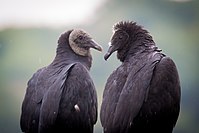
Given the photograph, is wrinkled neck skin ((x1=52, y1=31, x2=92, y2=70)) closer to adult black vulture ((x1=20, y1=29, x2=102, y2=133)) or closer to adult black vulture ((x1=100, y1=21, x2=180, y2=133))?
adult black vulture ((x1=20, y1=29, x2=102, y2=133))

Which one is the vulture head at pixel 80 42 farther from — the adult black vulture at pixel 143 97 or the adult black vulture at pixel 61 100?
the adult black vulture at pixel 143 97

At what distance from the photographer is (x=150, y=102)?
2.88 meters

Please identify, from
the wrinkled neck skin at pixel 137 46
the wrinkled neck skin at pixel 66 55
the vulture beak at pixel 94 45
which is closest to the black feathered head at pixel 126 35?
the wrinkled neck skin at pixel 137 46

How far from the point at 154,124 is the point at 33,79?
0.81 m

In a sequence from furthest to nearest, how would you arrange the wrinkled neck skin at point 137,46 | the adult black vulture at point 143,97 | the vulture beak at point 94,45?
the vulture beak at point 94,45 < the wrinkled neck skin at point 137,46 < the adult black vulture at point 143,97

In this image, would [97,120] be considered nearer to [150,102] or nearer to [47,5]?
[150,102]

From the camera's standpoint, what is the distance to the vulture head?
3404 mm

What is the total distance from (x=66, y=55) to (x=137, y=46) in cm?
48

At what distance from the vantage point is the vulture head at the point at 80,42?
3.40 m

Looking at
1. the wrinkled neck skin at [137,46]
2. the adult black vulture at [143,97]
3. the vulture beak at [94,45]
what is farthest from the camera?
the vulture beak at [94,45]

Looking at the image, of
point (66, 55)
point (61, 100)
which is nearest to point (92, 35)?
point (66, 55)

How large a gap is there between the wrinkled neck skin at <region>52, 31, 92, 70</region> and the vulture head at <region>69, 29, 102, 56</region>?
24 mm

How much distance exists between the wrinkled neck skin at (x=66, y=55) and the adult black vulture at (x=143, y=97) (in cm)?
39

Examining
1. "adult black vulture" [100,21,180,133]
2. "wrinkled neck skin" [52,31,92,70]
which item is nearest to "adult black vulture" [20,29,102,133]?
"wrinkled neck skin" [52,31,92,70]
